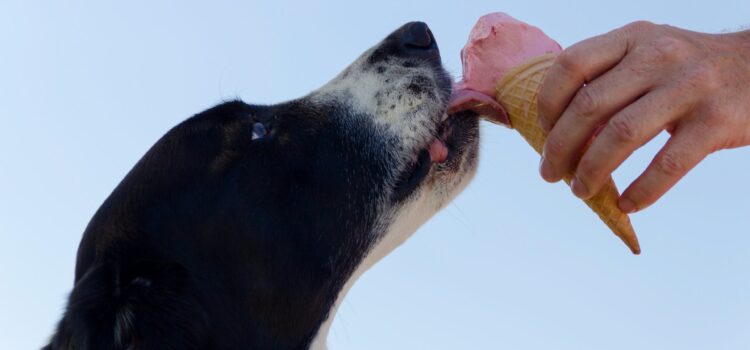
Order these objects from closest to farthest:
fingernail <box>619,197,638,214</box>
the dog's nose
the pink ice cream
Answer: fingernail <box>619,197,638,214</box>, the pink ice cream, the dog's nose

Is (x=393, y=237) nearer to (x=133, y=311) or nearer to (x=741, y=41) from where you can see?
(x=133, y=311)

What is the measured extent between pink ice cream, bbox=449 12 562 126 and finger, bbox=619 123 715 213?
0.98m

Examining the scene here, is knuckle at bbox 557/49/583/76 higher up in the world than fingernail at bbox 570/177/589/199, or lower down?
higher up

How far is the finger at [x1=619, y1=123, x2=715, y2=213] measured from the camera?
2541mm

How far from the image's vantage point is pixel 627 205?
9.47 ft

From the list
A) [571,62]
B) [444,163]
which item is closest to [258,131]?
[444,163]

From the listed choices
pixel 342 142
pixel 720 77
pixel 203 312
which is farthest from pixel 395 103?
→ pixel 720 77

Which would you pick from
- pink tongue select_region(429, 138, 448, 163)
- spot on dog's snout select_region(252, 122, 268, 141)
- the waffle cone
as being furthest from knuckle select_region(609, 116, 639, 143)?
spot on dog's snout select_region(252, 122, 268, 141)

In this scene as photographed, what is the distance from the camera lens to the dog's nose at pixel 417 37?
4035mm

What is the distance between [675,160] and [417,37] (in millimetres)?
1749

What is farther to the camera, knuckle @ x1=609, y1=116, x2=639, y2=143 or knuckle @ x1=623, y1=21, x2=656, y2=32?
knuckle @ x1=623, y1=21, x2=656, y2=32

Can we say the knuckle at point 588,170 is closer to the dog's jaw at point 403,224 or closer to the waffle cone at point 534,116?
the waffle cone at point 534,116

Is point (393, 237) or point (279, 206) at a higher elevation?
point (279, 206)

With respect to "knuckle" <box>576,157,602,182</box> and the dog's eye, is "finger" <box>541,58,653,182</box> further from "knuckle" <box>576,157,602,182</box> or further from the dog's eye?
the dog's eye
